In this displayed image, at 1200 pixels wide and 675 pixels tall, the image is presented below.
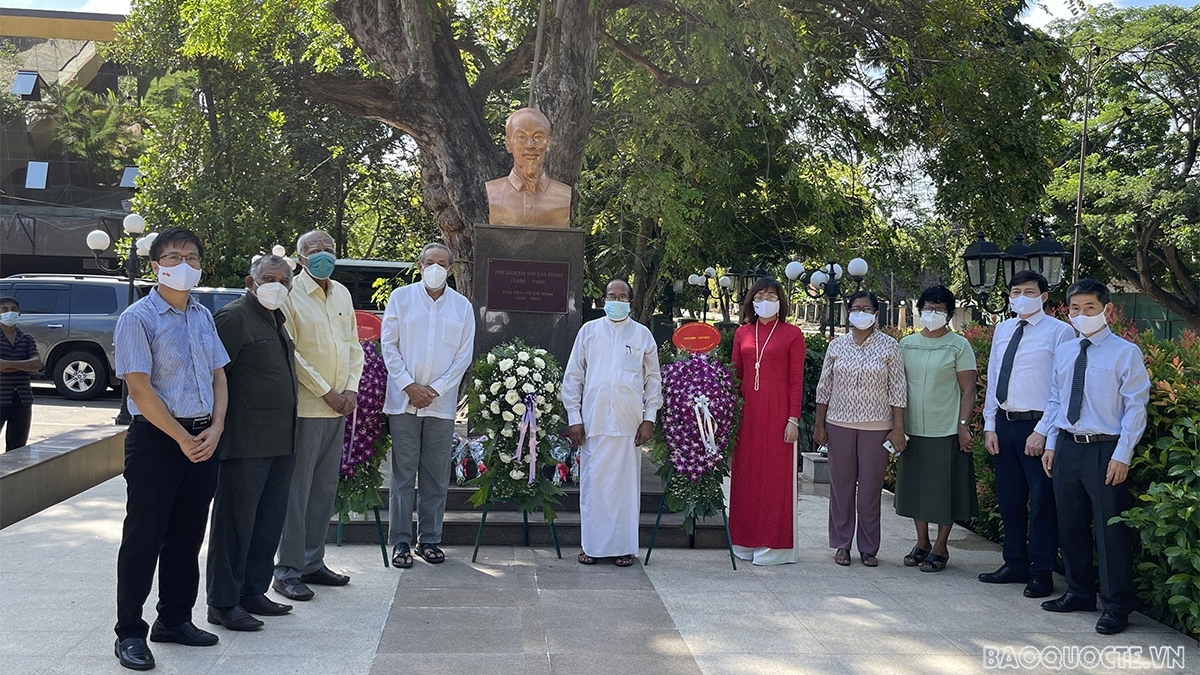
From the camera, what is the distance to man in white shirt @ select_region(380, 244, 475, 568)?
6.57 meters

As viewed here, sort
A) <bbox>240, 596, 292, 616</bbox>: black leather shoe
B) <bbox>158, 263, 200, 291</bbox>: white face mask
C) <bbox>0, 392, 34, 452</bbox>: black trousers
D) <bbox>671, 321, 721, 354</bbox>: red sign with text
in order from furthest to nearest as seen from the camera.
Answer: <bbox>0, 392, 34, 452</bbox>: black trousers < <bbox>671, 321, 721, 354</bbox>: red sign with text < <bbox>240, 596, 292, 616</bbox>: black leather shoe < <bbox>158, 263, 200, 291</bbox>: white face mask

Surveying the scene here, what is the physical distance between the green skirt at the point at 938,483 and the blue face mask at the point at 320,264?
4.08 m

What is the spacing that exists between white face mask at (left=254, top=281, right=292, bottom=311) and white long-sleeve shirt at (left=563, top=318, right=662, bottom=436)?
219 centimetres

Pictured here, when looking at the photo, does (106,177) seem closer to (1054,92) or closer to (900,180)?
(900,180)

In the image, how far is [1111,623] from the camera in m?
5.56

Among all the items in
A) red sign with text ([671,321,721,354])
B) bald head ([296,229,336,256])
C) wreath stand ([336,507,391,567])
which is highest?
bald head ([296,229,336,256])

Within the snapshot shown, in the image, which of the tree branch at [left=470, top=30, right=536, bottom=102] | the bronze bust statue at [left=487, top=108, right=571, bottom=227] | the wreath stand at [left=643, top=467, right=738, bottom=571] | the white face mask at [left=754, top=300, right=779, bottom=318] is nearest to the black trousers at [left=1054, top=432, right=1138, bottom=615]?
the white face mask at [left=754, top=300, right=779, bottom=318]

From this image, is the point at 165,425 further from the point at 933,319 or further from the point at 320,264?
the point at 933,319

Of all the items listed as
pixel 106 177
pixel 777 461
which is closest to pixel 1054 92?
pixel 777 461

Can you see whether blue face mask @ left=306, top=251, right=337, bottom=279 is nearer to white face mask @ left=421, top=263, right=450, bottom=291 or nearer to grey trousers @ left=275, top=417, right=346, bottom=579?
grey trousers @ left=275, top=417, right=346, bottom=579

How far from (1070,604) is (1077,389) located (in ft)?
4.30

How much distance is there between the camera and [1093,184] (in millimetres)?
26766

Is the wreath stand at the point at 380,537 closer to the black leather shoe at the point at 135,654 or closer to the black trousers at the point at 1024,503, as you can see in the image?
the black leather shoe at the point at 135,654

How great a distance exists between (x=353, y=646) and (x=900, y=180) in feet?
44.5
